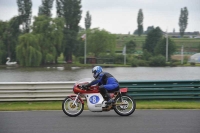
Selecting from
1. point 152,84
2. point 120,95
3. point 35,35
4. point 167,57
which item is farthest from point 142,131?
point 35,35

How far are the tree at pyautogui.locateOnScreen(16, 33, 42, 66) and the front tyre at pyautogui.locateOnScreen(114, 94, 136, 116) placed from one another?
16644 millimetres

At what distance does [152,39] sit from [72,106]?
2588 cm

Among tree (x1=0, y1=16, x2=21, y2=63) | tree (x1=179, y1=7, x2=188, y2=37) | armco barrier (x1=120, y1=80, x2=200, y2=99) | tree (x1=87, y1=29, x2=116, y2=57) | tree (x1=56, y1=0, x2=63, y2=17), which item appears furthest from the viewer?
tree (x1=56, y1=0, x2=63, y2=17)

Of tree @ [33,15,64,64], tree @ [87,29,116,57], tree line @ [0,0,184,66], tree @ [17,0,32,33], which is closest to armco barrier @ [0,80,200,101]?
tree line @ [0,0,184,66]

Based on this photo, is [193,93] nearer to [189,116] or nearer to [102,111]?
[189,116]

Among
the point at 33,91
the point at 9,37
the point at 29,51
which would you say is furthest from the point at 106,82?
the point at 29,51

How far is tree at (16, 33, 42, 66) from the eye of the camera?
26.9 meters

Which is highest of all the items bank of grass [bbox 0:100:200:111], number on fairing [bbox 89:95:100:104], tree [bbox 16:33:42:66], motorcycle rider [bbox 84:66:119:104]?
tree [bbox 16:33:42:66]

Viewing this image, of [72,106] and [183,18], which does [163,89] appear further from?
[183,18]

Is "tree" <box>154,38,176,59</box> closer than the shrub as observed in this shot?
No

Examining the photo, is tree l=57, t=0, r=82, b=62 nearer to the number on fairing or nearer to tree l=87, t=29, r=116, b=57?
tree l=87, t=29, r=116, b=57

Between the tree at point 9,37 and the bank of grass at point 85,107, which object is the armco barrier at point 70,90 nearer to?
the bank of grass at point 85,107

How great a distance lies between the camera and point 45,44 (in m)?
32.9

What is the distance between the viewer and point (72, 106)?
1056 cm
